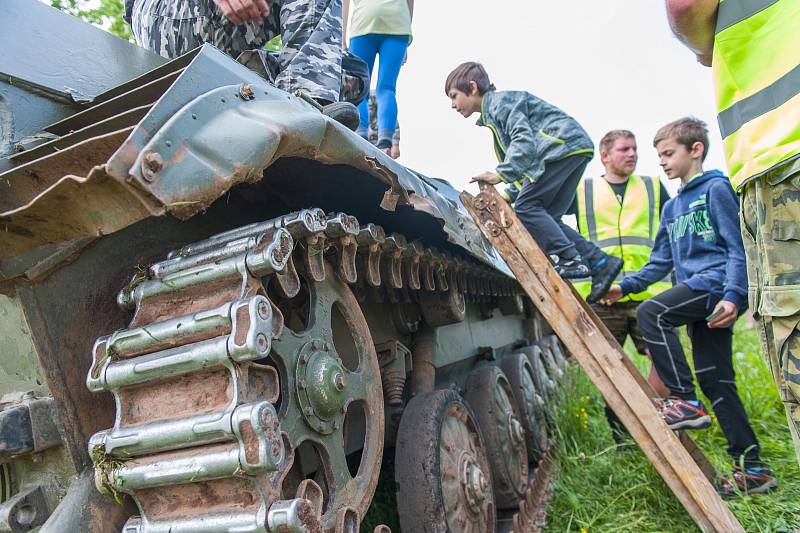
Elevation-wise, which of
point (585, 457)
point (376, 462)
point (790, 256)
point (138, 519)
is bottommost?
point (585, 457)

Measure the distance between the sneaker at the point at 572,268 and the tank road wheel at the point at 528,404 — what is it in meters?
0.68

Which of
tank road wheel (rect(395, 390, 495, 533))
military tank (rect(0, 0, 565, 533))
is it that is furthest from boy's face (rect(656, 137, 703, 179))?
military tank (rect(0, 0, 565, 533))

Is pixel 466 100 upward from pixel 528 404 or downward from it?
upward

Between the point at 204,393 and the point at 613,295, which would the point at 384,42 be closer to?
the point at 613,295

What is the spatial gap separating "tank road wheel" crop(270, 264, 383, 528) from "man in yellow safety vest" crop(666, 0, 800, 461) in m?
1.12

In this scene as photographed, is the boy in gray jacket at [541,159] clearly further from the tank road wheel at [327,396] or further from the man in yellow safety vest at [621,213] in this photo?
the tank road wheel at [327,396]

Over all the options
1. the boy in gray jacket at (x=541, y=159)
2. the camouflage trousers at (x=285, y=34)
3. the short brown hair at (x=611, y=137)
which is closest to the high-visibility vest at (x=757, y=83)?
the camouflage trousers at (x=285, y=34)

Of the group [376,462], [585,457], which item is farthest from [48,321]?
[585,457]

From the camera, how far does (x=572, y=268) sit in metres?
4.20

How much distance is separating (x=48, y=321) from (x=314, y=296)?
0.58 metres

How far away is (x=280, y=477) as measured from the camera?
1.21 metres

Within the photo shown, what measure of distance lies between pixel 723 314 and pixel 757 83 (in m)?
1.43

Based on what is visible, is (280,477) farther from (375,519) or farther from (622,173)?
(622,173)

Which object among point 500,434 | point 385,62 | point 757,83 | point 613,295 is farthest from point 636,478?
point 385,62
